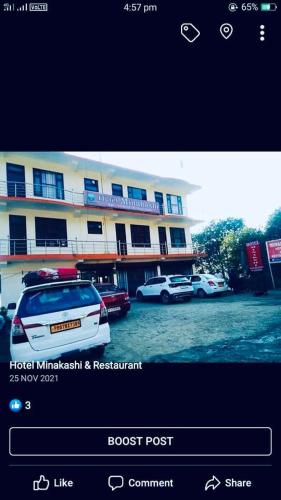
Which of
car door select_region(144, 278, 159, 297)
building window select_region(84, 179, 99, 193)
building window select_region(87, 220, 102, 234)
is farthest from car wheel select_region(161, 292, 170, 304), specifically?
building window select_region(84, 179, 99, 193)

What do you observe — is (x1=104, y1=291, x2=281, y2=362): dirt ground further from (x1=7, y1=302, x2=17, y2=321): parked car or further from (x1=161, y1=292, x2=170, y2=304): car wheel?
(x1=7, y1=302, x2=17, y2=321): parked car

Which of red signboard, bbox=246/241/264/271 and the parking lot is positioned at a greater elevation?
red signboard, bbox=246/241/264/271

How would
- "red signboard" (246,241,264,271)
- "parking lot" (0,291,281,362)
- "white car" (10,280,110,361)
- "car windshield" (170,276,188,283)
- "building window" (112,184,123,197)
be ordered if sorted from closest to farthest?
"parking lot" (0,291,281,362) → "white car" (10,280,110,361) → "building window" (112,184,123,197) → "car windshield" (170,276,188,283) → "red signboard" (246,241,264,271)

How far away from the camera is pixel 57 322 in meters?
2.10

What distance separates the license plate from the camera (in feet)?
6.75
